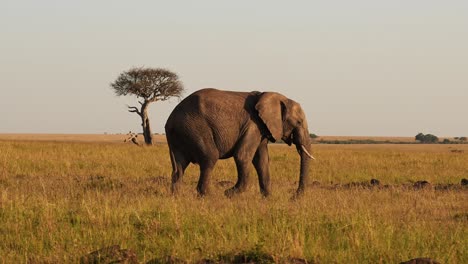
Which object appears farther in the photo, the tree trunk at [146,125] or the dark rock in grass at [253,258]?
the tree trunk at [146,125]

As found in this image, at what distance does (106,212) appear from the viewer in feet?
31.1

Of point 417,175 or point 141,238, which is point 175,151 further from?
point 417,175

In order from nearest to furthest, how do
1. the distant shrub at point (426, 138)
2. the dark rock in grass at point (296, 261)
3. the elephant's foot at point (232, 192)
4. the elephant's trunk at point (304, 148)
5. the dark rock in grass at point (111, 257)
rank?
the dark rock in grass at point (296, 261) < the dark rock in grass at point (111, 257) < the elephant's foot at point (232, 192) < the elephant's trunk at point (304, 148) < the distant shrub at point (426, 138)

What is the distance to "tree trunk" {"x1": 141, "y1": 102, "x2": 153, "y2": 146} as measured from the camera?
51.8 meters

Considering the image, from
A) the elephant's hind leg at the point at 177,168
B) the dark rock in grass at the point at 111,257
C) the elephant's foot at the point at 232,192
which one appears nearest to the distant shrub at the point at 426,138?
the elephant's foot at the point at 232,192

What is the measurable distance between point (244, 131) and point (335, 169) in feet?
29.0

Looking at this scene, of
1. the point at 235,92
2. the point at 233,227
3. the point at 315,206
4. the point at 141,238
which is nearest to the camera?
the point at 141,238

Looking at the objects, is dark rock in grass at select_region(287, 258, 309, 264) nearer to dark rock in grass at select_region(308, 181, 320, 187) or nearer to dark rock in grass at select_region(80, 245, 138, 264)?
dark rock in grass at select_region(80, 245, 138, 264)

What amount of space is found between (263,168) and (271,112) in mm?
1240

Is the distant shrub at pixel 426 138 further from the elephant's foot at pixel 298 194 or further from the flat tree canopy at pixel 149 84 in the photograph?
the elephant's foot at pixel 298 194

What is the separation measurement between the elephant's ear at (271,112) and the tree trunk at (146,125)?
3762 cm

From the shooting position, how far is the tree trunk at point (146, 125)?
51.8 metres

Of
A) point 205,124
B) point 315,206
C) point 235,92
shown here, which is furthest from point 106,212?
point 235,92

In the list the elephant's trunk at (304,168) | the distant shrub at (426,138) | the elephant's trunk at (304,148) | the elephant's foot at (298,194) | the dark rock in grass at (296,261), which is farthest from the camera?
the distant shrub at (426,138)
